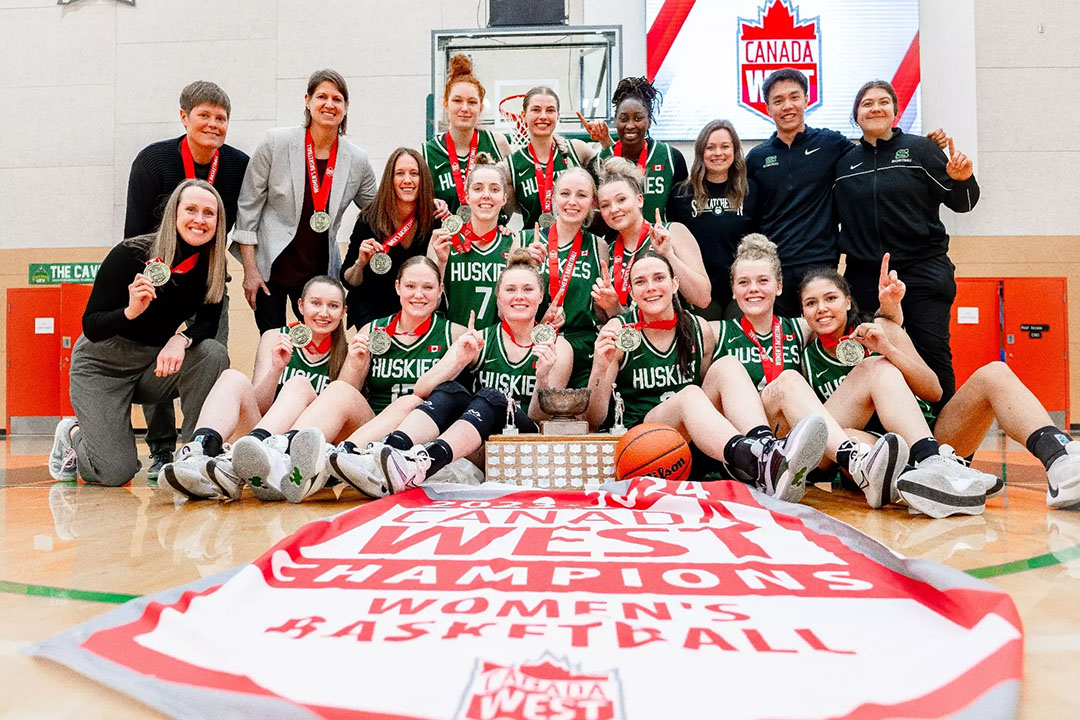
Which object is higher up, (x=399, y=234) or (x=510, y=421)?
(x=399, y=234)

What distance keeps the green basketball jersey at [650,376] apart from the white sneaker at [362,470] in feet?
4.02

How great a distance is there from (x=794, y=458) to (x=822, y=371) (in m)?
0.91

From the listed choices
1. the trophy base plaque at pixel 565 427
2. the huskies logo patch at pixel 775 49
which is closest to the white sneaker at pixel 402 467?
the trophy base plaque at pixel 565 427

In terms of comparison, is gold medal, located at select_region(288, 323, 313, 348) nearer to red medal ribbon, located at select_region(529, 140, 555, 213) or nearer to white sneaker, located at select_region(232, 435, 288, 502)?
white sneaker, located at select_region(232, 435, 288, 502)

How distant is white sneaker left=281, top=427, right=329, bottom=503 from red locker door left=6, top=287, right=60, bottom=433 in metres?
7.01

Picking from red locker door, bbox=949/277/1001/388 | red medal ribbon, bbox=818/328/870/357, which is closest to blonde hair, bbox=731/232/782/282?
red medal ribbon, bbox=818/328/870/357

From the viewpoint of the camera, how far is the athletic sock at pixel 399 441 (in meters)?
3.14

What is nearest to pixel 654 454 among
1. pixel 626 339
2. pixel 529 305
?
pixel 626 339

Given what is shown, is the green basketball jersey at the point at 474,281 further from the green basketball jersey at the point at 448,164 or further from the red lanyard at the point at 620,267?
the red lanyard at the point at 620,267

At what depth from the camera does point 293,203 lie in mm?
4137

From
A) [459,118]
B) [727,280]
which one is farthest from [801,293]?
[459,118]

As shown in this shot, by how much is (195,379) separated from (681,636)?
3.30 meters

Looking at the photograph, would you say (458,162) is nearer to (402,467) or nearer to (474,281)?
(474,281)

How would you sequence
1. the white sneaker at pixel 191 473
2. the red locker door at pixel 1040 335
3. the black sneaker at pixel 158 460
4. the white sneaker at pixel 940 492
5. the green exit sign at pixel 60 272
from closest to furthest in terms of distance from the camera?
the white sneaker at pixel 940 492, the white sneaker at pixel 191 473, the black sneaker at pixel 158 460, the red locker door at pixel 1040 335, the green exit sign at pixel 60 272
